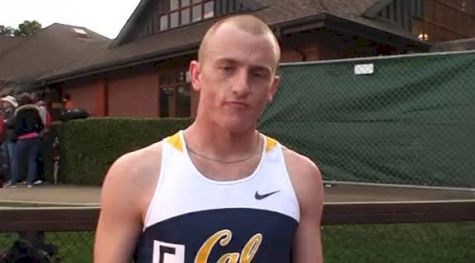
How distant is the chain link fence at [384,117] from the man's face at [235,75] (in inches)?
151

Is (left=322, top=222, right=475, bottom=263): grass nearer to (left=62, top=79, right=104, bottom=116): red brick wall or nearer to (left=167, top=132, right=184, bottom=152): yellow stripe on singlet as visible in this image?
(left=167, top=132, right=184, bottom=152): yellow stripe on singlet

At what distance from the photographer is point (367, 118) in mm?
5750

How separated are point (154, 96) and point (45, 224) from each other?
19284 mm

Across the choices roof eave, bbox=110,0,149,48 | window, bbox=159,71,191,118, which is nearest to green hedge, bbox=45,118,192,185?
window, bbox=159,71,191,118

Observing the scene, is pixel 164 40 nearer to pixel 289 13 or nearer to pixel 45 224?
pixel 289 13

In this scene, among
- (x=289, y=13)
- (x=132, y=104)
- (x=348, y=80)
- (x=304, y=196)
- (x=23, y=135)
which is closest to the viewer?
(x=304, y=196)

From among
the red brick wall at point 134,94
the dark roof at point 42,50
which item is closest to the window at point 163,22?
the red brick wall at point 134,94

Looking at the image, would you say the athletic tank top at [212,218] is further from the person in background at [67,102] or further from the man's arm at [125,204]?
the person in background at [67,102]

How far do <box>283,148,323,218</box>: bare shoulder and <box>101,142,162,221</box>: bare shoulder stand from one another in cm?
37

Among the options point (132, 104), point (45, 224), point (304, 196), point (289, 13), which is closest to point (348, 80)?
point (45, 224)

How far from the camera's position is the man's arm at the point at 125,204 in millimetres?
1738

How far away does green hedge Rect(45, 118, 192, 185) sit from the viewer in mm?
12094

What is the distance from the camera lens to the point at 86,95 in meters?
26.7

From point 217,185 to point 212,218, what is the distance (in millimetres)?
88
